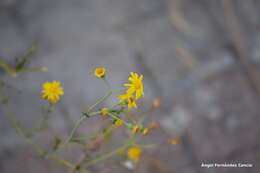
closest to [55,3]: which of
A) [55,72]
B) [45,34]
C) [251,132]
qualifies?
[45,34]

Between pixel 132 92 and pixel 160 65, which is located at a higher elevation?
pixel 160 65

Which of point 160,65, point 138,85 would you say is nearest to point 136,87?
point 138,85

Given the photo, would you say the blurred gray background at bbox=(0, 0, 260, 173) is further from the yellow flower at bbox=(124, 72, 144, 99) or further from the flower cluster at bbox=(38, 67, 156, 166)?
the yellow flower at bbox=(124, 72, 144, 99)

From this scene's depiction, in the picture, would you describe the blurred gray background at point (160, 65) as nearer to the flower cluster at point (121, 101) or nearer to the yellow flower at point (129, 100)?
the flower cluster at point (121, 101)

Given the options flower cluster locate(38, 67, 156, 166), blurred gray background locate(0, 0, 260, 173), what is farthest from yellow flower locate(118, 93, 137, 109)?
blurred gray background locate(0, 0, 260, 173)

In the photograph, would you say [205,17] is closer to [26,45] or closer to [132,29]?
[132,29]

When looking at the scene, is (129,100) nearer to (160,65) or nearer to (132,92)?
(132,92)

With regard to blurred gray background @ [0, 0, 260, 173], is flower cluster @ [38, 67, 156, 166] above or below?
below

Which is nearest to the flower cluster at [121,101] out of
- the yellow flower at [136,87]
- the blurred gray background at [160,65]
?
the yellow flower at [136,87]

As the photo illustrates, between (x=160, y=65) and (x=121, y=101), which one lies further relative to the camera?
(x=160, y=65)
